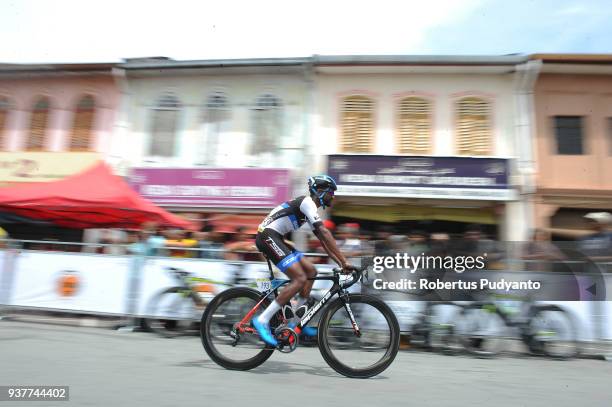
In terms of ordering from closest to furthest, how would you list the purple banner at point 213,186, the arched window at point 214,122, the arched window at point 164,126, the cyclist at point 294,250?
the cyclist at point 294,250 → the purple banner at point 213,186 → the arched window at point 214,122 → the arched window at point 164,126

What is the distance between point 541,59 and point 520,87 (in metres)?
0.86

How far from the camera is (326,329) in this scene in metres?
4.23

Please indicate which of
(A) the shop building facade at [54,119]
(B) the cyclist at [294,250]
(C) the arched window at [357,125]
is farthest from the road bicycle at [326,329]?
(A) the shop building facade at [54,119]

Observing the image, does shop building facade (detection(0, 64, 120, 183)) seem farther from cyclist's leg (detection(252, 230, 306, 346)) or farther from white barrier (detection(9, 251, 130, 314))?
cyclist's leg (detection(252, 230, 306, 346))

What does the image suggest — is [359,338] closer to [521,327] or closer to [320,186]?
[320,186]

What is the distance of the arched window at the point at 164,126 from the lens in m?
14.4

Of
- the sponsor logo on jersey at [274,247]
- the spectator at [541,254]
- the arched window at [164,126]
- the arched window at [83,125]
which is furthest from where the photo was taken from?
the arched window at [83,125]

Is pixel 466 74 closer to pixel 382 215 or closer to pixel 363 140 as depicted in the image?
pixel 363 140

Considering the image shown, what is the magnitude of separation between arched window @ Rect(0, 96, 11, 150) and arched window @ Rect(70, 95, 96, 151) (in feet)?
7.83

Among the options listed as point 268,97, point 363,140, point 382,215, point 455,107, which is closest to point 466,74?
point 455,107

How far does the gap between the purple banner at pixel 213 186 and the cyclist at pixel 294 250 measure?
334 inches

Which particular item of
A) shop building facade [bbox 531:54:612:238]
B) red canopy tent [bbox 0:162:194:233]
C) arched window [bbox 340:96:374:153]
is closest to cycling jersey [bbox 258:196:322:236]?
red canopy tent [bbox 0:162:194:233]

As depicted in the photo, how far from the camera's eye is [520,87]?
13.1m

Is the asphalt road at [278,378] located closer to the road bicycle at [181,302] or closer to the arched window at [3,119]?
the road bicycle at [181,302]
